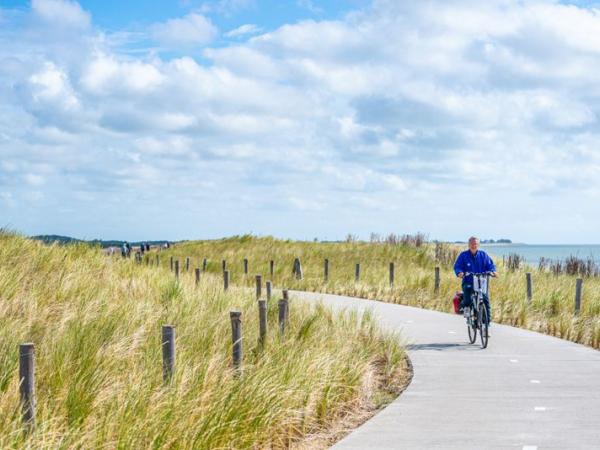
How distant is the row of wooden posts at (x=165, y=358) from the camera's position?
6977 mm

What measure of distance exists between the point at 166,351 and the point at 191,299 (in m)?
6.90

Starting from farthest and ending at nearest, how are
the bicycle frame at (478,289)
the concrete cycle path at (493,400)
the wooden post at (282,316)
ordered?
the bicycle frame at (478,289)
the wooden post at (282,316)
the concrete cycle path at (493,400)

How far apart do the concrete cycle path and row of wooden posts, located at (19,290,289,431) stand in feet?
6.59

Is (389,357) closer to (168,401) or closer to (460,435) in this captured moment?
(460,435)

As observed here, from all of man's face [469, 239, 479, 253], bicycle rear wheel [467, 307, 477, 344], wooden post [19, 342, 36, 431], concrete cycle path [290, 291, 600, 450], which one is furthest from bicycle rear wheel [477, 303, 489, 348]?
wooden post [19, 342, 36, 431]

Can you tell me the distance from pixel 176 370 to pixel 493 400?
394 cm

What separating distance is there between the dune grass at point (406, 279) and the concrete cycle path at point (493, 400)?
3198 mm

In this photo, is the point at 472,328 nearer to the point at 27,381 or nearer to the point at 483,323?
the point at 483,323

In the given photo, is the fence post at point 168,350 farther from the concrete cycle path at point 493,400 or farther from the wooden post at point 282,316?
the wooden post at point 282,316

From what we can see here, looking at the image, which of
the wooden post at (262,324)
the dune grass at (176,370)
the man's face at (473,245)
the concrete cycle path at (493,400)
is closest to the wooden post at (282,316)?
the dune grass at (176,370)

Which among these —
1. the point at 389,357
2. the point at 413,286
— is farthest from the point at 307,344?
the point at 413,286

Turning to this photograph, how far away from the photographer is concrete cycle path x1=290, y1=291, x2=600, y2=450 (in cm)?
819

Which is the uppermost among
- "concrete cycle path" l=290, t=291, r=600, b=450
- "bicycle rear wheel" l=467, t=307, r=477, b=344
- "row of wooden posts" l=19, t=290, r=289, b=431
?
"row of wooden posts" l=19, t=290, r=289, b=431

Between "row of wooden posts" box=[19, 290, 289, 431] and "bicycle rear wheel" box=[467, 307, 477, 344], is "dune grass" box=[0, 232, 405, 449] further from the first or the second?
"bicycle rear wheel" box=[467, 307, 477, 344]
